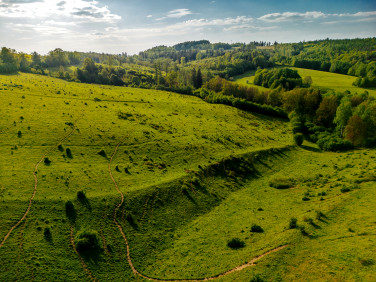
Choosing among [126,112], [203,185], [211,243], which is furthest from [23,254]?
[126,112]

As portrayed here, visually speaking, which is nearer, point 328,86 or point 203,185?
point 203,185

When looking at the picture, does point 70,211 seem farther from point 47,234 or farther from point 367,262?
point 367,262

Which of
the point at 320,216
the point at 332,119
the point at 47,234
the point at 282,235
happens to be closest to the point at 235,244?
the point at 282,235

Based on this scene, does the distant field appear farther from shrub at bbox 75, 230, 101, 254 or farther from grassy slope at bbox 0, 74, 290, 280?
shrub at bbox 75, 230, 101, 254

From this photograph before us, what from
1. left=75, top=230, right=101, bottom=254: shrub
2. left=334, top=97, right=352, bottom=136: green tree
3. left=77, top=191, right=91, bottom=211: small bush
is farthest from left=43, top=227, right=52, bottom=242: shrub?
left=334, top=97, right=352, bottom=136: green tree

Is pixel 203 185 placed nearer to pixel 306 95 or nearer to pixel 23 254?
pixel 23 254

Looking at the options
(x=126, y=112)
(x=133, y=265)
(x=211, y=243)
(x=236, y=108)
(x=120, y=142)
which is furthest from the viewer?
(x=236, y=108)
